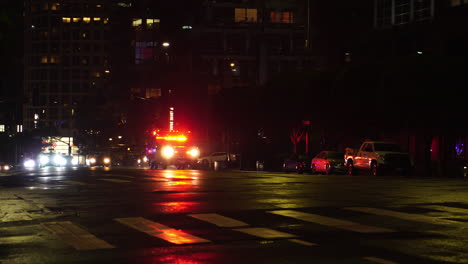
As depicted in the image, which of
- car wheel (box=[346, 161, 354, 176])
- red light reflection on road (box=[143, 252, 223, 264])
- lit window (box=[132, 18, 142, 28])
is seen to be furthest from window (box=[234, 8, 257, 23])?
red light reflection on road (box=[143, 252, 223, 264])

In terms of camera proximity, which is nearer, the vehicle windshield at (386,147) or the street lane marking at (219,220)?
the street lane marking at (219,220)

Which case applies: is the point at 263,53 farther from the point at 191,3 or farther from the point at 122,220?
the point at 122,220

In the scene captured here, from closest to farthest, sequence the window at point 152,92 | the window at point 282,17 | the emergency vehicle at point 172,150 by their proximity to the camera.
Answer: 1. the emergency vehicle at point 172,150
2. the window at point 282,17
3. the window at point 152,92

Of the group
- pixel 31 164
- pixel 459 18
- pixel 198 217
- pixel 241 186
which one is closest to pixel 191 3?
pixel 31 164

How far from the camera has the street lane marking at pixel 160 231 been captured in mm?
11977

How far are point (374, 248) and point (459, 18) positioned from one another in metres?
58.3

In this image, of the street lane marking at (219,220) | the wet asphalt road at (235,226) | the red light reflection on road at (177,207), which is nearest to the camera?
the wet asphalt road at (235,226)

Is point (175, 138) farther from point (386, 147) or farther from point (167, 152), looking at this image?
point (386, 147)

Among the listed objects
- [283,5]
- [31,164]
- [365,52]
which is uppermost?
[283,5]

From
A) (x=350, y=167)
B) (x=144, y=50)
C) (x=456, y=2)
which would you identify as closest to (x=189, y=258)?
(x=350, y=167)

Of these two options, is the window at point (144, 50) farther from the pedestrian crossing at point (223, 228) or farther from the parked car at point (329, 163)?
the pedestrian crossing at point (223, 228)

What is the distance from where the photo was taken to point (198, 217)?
50.2 ft

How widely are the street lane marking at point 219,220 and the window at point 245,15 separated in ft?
342

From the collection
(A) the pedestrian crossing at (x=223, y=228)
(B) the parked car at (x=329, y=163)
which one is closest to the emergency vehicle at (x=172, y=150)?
(B) the parked car at (x=329, y=163)
